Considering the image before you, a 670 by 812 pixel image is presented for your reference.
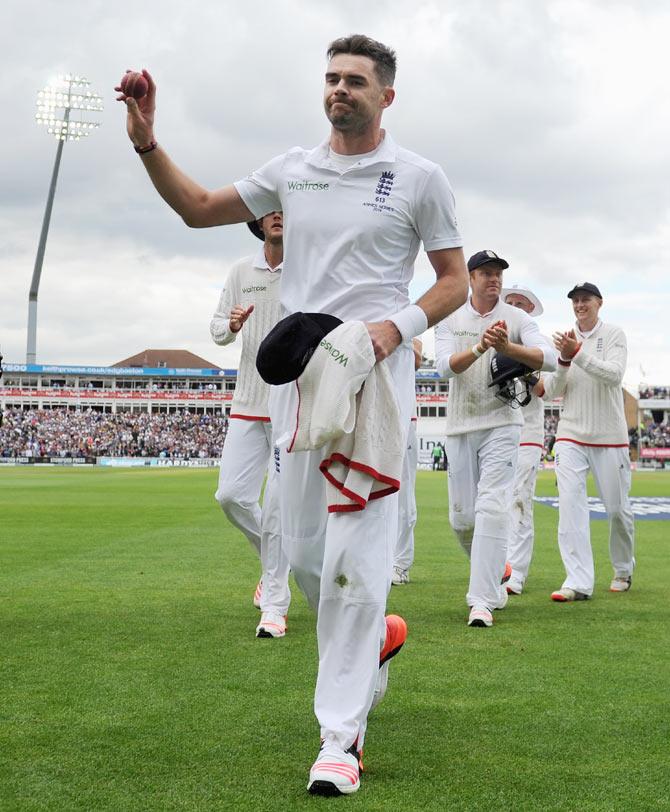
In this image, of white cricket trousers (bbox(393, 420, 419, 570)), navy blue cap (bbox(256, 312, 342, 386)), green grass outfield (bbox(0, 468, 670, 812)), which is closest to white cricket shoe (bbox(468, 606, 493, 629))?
green grass outfield (bbox(0, 468, 670, 812))

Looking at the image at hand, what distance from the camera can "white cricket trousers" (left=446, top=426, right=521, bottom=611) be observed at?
24.0 ft

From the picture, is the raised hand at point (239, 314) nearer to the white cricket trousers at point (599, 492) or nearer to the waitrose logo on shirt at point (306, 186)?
the waitrose logo on shirt at point (306, 186)

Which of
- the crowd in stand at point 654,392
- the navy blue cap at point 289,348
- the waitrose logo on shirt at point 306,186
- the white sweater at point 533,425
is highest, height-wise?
the crowd in stand at point 654,392

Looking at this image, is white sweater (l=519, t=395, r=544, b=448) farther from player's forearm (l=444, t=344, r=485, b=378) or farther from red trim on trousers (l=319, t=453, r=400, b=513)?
red trim on trousers (l=319, t=453, r=400, b=513)

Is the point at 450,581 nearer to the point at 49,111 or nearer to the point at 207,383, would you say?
the point at 49,111

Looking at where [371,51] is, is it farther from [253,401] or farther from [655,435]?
[655,435]

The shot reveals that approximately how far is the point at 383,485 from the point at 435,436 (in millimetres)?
75228

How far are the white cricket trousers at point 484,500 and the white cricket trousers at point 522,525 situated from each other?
153cm

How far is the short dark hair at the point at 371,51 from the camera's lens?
4.04m

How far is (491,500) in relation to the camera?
747 centimetres

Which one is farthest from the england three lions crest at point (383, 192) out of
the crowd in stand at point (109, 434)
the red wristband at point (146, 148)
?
the crowd in stand at point (109, 434)

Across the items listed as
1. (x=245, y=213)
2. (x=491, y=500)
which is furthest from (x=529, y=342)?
(x=245, y=213)

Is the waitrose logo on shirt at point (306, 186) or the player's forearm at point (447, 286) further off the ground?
the waitrose logo on shirt at point (306, 186)

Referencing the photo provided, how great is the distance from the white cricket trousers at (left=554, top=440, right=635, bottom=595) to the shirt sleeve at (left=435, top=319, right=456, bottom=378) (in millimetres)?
1800
